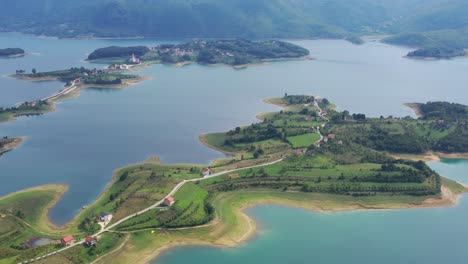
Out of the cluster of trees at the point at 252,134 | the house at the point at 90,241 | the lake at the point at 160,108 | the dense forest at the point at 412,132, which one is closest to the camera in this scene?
the house at the point at 90,241

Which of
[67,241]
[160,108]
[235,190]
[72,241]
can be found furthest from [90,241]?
[160,108]

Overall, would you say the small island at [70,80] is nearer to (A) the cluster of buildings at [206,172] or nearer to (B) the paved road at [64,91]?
(B) the paved road at [64,91]

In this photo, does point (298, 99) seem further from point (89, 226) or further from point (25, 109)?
point (89, 226)

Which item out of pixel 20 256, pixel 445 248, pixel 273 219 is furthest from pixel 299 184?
pixel 20 256

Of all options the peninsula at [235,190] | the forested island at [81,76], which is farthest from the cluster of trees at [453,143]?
the forested island at [81,76]

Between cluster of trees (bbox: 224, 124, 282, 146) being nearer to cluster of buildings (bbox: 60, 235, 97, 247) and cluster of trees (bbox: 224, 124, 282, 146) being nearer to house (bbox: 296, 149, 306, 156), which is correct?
house (bbox: 296, 149, 306, 156)
